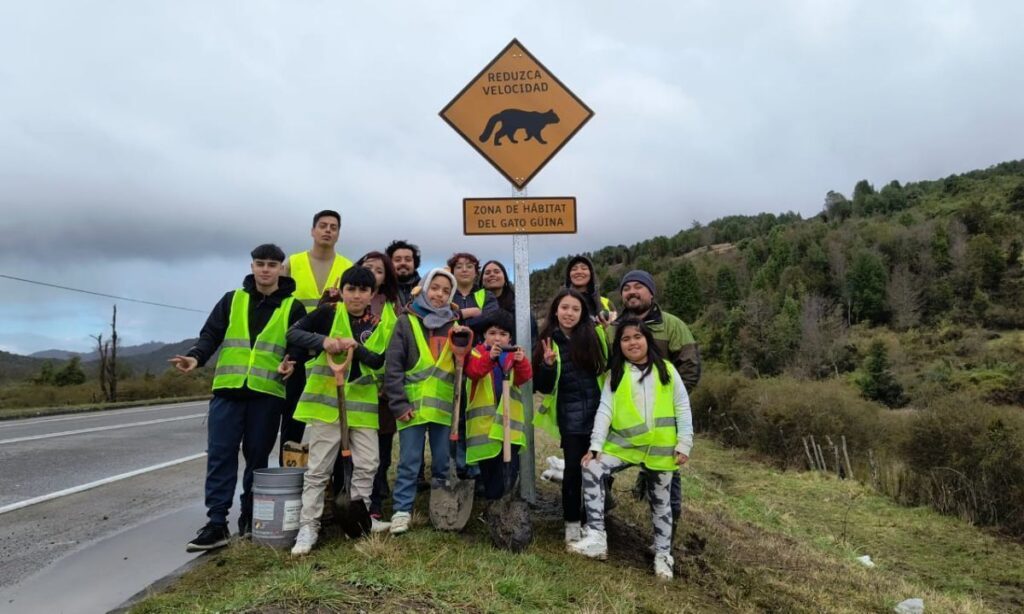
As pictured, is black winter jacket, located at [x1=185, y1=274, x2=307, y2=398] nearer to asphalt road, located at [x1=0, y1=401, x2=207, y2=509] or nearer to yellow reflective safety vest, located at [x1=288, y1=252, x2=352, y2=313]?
yellow reflective safety vest, located at [x1=288, y1=252, x2=352, y2=313]

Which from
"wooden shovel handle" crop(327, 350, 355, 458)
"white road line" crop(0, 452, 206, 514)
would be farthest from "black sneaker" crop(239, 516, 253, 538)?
"white road line" crop(0, 452, 206, 514)

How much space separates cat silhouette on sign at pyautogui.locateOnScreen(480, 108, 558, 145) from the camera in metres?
4.66

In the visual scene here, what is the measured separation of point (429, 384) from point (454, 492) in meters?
0.78

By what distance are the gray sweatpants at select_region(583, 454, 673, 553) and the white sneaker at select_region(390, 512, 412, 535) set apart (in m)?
1.22

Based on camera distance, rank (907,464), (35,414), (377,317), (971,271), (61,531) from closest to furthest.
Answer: (377,317), (61,531), (907,464), (35,414), (971,271)

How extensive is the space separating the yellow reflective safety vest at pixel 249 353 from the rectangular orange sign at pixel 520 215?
5.09ft

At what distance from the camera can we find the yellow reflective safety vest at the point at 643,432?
4.14m

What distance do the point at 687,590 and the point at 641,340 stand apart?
167 cm

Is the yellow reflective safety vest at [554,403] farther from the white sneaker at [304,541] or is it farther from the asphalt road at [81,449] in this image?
the asphalt road at [81,449]

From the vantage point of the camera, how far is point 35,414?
58.3ft

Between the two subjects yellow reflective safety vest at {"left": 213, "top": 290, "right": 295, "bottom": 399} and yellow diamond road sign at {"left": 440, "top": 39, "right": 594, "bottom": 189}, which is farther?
yellow diamond road sign at {"left": 440, "top": 39, "right": 594, "bottom": 189}

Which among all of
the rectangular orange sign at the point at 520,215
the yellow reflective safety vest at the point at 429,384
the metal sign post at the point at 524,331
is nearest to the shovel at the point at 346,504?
the yellow reflective safety vest at the point at 429,384

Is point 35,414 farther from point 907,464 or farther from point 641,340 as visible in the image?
point 907,464

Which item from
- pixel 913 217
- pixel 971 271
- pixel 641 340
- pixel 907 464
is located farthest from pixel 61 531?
pixel 913 217
